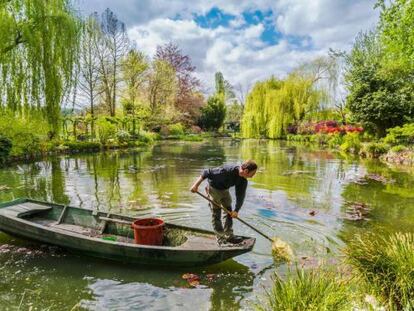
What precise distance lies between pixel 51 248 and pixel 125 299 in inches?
99.9

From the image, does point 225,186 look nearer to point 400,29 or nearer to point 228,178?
point 228,178

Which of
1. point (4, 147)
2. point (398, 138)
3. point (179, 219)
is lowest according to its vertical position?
point (179, 219)

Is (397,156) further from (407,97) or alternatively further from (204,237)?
(204,237)

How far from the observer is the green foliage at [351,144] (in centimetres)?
2666

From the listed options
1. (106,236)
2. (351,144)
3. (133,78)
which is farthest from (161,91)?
(106,236)

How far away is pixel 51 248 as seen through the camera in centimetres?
695

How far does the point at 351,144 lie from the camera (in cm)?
2733

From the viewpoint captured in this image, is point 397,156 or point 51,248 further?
point 397,156

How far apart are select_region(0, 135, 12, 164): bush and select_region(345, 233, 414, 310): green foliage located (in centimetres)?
1716

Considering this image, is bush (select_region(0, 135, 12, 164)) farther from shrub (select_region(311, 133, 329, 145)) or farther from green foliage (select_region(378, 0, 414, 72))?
shrub (select_region(311, 133, 329, 145))

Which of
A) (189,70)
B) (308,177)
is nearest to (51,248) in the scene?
(308,177)

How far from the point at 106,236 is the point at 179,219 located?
97.4 inches

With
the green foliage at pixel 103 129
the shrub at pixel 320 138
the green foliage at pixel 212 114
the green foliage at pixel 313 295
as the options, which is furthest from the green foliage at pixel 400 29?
the green foliage at pixel 212 114

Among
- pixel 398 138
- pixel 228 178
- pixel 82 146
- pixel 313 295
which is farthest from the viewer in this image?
pixel 82 146
